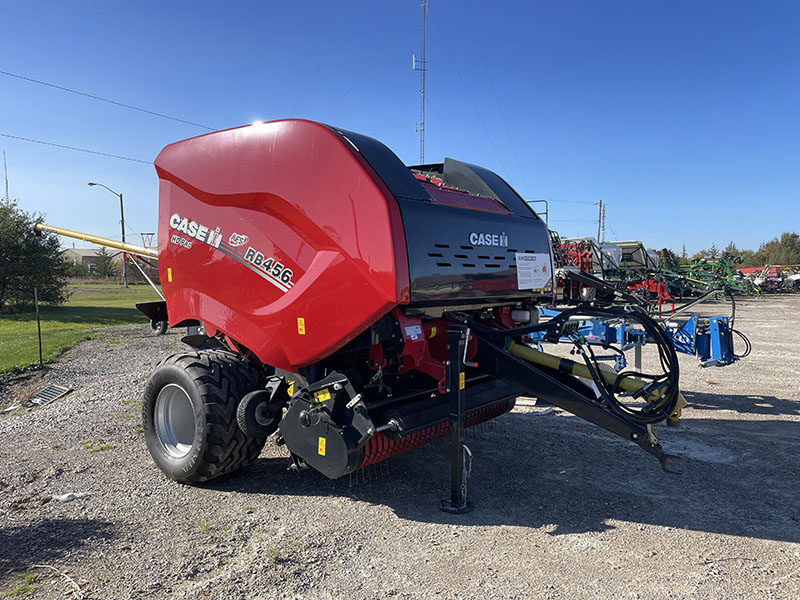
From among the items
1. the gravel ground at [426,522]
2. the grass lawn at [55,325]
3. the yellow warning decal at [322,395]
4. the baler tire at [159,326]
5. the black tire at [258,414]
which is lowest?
the gravel ground at [426,522]

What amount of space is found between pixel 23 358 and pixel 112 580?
8.89m

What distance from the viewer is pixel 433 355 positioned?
13.9 ft

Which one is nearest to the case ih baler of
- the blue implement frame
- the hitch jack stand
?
the hitch jack stand

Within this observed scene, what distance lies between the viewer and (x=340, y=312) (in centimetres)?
338

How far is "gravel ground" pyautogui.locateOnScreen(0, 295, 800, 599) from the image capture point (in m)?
2.84

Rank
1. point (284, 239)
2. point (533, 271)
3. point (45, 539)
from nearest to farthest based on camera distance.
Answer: point (45, 539) → point (284, 239) → point (533, 271)

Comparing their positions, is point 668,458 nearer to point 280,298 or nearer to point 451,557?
point 451,557

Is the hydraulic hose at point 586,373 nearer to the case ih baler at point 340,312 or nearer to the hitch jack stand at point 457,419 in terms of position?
the case ih baler at point 340,312

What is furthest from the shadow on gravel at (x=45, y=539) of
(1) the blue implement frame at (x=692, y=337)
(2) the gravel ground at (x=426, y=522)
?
(1) the blue implement frame at (x=692, y=337)

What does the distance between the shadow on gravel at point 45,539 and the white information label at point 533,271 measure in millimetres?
3360

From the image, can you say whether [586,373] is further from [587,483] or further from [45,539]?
[45,539]

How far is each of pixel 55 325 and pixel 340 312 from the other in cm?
1637

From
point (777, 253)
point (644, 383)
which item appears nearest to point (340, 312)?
point (644, 383)

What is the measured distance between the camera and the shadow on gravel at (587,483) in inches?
140
